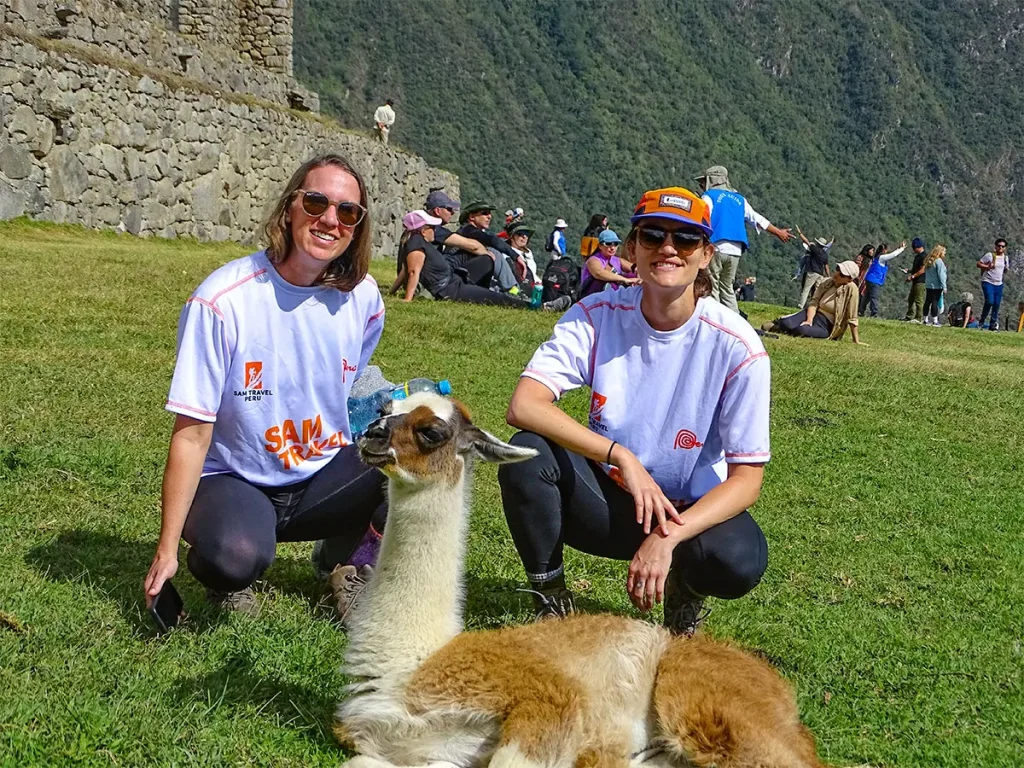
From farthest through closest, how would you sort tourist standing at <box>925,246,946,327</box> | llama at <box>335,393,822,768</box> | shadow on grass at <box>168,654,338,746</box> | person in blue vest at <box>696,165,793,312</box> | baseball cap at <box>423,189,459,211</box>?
tourist standing at <box>925,246,946,327</box>, baseball cap at <box>423,189,459,211</box>, person in blue vest at <box>696,165,793,312</box>, shadow on grass at <box>168,654,338,746</box>, llama at <box>335,393,822,768</box>

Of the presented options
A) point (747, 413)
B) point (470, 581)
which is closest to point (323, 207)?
point (747, 413)

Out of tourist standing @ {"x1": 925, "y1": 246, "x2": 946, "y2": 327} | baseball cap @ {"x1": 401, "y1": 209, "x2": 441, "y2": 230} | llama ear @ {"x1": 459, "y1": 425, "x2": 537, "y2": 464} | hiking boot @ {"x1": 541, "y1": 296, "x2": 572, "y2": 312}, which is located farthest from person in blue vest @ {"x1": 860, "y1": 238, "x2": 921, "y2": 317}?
llama ear @ {"x1": 459, "y1": 425, "x2": 537, "y2": 464}

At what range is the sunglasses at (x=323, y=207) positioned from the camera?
4.12 m

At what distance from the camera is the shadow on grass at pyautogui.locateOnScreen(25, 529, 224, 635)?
4.12m

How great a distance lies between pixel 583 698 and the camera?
10.5 feet

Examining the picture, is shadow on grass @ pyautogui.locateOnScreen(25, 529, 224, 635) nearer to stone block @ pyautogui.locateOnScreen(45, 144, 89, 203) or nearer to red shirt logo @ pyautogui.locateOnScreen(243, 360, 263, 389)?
red shirt logo @ pyautogui.locateOnScreen(243, 360, 263, 389)

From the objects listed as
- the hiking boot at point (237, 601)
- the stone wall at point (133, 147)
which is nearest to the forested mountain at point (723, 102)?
the stone wall at point (133, 147)

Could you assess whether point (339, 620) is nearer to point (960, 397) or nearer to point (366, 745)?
point (366, 745)

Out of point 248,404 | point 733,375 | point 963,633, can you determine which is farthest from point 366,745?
point 963,633

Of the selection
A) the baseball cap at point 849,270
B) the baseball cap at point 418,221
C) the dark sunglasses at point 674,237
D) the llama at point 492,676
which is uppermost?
the dark sunglasses at point 674,237

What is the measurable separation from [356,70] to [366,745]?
5936 cm

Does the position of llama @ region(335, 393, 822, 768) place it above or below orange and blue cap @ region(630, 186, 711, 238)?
A: below

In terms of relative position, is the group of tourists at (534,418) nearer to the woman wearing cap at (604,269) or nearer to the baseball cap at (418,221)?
the woman wearing cap at (604,269)

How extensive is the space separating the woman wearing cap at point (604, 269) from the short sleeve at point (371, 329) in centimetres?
917
